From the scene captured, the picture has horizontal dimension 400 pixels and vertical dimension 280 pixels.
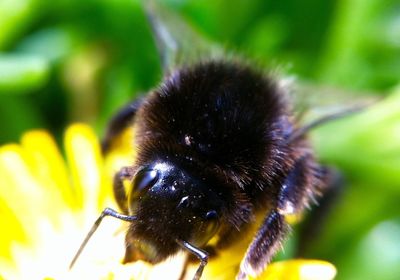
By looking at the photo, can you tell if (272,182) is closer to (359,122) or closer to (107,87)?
(359,122)

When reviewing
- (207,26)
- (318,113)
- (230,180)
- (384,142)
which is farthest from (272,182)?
(207,26)

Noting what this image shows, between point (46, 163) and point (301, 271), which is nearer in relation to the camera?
point (301, 271)

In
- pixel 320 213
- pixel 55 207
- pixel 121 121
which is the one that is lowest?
pixel 320 213

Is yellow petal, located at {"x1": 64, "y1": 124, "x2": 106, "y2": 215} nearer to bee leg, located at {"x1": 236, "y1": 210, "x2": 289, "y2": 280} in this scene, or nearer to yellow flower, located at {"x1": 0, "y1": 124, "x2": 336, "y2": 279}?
yellow flower, located at {"x1": 0, "y1": 124, "x2": 336, "y2": 279}

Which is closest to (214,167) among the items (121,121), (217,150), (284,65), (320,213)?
(217,150)

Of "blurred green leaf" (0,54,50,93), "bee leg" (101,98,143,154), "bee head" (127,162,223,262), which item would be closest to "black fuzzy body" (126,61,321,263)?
"bee head" (127,162,223,262)

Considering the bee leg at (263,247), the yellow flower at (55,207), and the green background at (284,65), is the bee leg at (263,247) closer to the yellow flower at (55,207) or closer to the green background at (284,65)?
the yellow flower at (55,207)

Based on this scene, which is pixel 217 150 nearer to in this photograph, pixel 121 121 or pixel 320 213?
pixel 121 121
